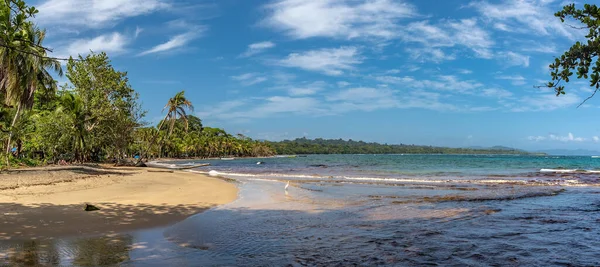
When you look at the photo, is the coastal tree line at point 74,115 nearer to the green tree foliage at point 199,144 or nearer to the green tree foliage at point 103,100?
the green tree foliage at point 103,100

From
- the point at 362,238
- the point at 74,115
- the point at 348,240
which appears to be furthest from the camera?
the point at 74,115

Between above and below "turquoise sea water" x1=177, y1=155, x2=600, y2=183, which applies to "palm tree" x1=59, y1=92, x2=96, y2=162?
above

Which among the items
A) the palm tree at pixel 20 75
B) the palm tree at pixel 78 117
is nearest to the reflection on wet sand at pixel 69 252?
the palm tree at pixel 20 75

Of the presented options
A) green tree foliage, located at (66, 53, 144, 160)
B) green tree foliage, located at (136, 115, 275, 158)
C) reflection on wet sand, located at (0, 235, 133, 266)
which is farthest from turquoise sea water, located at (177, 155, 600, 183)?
green tree foliage, located at (136, 115, 275, 158)

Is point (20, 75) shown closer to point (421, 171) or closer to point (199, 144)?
point (421, 171)

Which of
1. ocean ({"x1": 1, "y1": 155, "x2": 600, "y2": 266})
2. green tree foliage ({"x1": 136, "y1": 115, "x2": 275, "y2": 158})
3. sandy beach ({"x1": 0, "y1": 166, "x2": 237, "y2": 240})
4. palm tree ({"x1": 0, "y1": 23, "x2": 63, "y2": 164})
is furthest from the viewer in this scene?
green tree foliage ({"x1": 136, "y1": 115, "x2": 275, "y2": 158})

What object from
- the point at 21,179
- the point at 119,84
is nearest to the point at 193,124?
the point at 119,84

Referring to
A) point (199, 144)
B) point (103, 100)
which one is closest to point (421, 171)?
point (103, 100)

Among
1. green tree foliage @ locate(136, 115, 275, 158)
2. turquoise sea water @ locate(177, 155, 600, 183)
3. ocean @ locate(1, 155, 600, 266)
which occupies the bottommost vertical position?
turquoise sea water @ locate(177, 155, 600, 183)

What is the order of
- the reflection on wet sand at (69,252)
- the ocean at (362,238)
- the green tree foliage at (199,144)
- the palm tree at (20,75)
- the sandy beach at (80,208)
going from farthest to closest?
the green tree foliage at (199,144), the palm tree at (20,75), the sandy beach at (80,208), the ocean at (362,238), the reflection on wet sand at (69,252)

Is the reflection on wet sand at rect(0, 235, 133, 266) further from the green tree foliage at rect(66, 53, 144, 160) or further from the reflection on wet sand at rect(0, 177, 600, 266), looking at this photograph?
the green tree foliage at rect(66, 53, 144, 160)

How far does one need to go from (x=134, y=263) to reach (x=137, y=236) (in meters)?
2.04

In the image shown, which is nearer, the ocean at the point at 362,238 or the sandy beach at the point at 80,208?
the ocean at the point at 362,238

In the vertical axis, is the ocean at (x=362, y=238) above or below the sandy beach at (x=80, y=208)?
below
